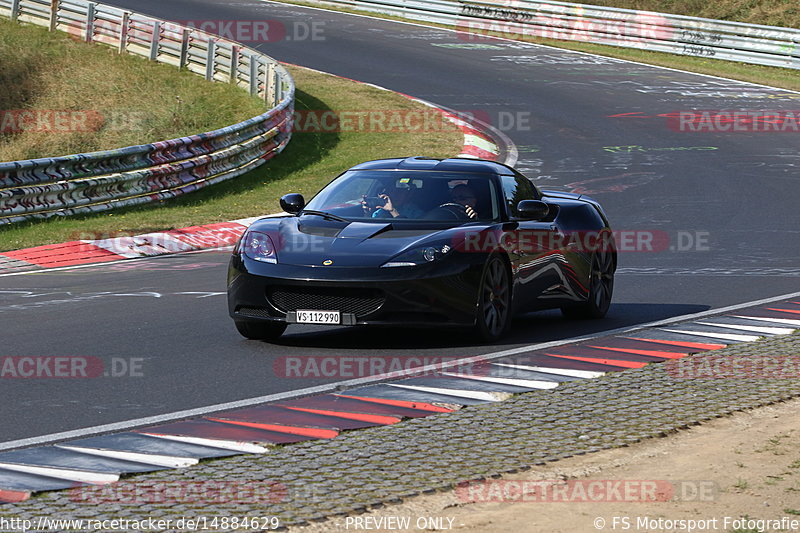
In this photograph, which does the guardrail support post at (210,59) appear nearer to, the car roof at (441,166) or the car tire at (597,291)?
the car tire at (597,291)

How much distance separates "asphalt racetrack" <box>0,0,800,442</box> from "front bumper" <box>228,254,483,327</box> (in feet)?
0.98

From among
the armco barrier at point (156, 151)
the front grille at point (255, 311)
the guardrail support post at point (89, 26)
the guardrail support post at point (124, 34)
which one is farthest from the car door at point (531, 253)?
the guardrail support post at point (89, 26)

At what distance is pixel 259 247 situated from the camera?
10422mm

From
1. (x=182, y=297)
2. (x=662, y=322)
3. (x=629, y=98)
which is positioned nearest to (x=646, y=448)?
(x=662, y=322)

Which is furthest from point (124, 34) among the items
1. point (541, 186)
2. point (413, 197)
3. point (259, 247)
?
point (259, 247)

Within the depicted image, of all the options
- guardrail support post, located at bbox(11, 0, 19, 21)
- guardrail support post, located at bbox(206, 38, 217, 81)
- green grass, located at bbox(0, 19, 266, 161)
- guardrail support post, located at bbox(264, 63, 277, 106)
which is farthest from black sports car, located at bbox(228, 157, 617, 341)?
guardrail support post, located at bbox(11, 0, 19, 21)

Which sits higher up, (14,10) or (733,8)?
(733,8)

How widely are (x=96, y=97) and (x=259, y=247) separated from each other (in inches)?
834

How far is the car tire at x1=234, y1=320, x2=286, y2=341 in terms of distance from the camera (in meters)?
10.5

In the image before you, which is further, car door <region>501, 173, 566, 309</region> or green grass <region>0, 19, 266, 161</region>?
green grass <region>0, 19, 266, 161</region>

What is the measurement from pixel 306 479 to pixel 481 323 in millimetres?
4135

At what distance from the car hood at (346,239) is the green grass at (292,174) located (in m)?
6.72

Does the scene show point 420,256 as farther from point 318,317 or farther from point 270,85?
point 270,85

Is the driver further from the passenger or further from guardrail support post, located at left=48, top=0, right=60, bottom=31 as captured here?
guardrail support post, located at left=48, top=0, right=60, bottom=31
